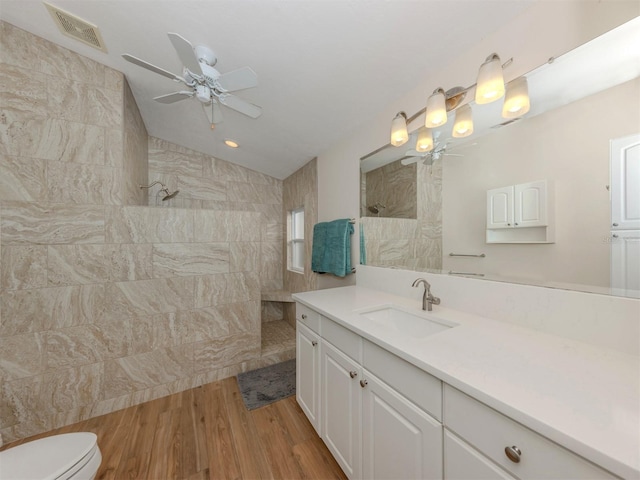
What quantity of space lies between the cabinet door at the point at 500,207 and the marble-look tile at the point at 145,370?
2440 millimetres

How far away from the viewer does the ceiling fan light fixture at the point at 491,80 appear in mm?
1002

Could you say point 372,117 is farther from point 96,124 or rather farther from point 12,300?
point 12,300

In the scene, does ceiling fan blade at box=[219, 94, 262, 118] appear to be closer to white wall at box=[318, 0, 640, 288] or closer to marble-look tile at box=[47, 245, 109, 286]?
white wall at box=[318, 0, 640, 288]

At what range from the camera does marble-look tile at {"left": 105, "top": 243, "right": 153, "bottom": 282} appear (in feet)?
5.74

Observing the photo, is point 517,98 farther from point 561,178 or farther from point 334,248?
point 334,248

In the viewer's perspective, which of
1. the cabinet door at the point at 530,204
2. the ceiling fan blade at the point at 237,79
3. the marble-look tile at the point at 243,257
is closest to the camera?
the cabinet door at the point at 530,204

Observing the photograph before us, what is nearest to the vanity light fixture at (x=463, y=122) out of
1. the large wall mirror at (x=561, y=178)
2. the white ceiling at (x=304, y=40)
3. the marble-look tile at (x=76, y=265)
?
the large wall mirror at (x=561, y=178)

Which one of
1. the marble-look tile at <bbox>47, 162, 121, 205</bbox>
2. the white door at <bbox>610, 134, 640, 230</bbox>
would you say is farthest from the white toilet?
the white door at <bbox>610, 134, 640, 230</bbox>

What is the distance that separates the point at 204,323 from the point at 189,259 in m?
0.60

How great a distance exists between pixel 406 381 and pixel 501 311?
613 millimetres

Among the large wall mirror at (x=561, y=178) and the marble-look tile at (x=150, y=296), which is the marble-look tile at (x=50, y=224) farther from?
the large wall mirror at (x=561, y=178)

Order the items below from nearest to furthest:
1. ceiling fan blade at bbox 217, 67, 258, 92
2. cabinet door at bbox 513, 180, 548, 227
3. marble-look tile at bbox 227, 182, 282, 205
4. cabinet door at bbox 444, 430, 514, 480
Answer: cabinet door at bbox 444, 430, 514, 480
cabinet door at bbox 513, 180, 548, 227
ceiling fan blade at bbox 217, 67, 258, 92
marble-look tile at bbox 227, 182, 282, 205

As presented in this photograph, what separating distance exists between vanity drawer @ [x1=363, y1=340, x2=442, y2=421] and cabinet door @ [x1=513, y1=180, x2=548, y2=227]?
2.57 ft

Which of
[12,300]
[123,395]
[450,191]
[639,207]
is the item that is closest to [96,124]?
[12,300]
